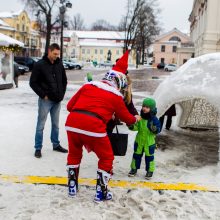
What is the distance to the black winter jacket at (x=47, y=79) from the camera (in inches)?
218

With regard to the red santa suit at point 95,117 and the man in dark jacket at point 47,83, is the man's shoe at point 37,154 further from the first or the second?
the red santa suit at point 95,117

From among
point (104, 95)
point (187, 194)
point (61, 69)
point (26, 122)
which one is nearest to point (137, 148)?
point (187, 194)

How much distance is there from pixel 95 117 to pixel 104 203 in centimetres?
99

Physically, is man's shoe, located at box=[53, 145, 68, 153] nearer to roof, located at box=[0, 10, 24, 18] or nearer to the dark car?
the dark car

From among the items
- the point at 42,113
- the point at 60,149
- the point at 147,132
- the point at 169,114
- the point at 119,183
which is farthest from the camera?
the point at 169,114

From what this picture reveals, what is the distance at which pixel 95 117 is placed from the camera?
3930 millimetres

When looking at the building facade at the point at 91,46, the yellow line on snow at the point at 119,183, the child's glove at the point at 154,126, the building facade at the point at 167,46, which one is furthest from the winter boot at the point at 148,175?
the building facade at the point at 91,46

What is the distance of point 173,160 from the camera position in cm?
586

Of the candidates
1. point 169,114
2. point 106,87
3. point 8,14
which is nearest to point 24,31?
point 8,14

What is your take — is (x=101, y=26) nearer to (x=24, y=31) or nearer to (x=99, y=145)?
(x=24, y=31)

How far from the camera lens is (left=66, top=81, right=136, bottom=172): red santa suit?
3.93 metres

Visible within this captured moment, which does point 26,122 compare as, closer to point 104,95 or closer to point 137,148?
point 137,148

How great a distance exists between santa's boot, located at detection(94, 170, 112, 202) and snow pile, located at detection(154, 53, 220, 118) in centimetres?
219

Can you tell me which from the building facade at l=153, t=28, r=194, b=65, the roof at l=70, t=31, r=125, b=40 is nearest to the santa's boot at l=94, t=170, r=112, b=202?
the building facade at l=153, t=28, r=194, b=65
